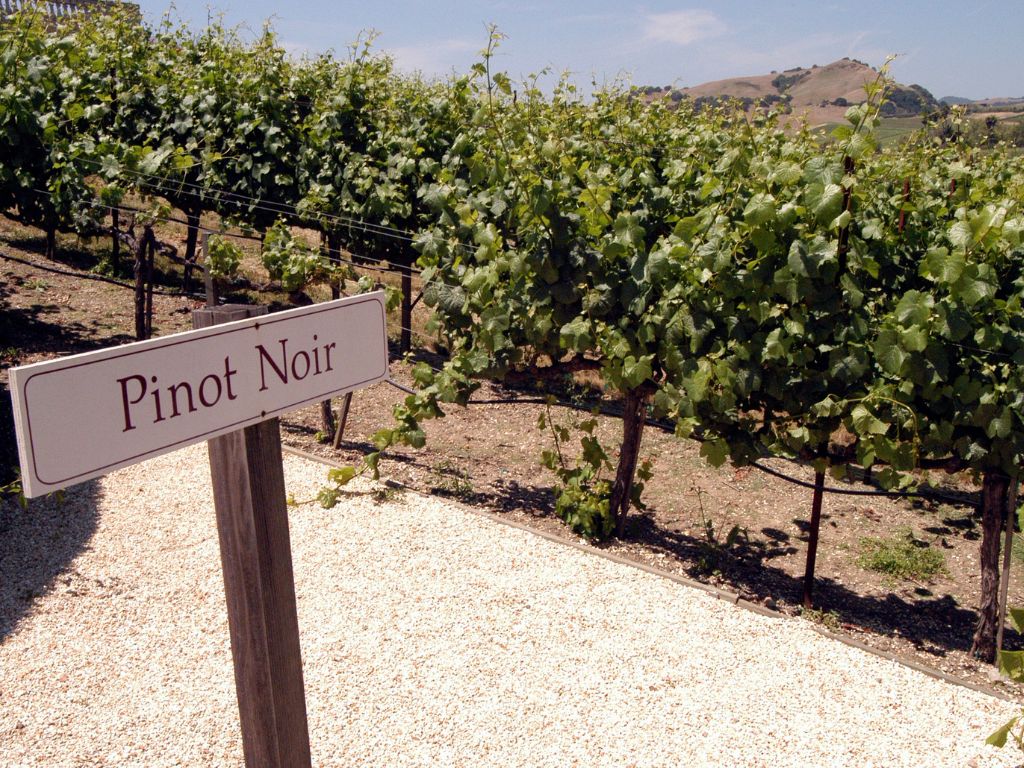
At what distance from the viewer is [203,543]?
4.79 metres

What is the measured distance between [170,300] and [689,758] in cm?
778

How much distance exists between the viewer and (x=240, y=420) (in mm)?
1733

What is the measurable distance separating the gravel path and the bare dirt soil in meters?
0.46

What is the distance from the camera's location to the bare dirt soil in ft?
15.4

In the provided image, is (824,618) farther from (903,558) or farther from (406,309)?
(406,309)

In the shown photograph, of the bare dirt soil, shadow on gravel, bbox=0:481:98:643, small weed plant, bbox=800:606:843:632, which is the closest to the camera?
shadow on gravel, bbox=0:481:98:643

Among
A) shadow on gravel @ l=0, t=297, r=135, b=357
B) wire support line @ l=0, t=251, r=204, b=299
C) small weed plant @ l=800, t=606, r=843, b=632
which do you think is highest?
wire support line @ l=0, t=251, r=204, b=299

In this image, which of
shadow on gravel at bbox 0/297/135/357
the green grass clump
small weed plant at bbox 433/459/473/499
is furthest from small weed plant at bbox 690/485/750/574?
shadow on gravel at bbox 0/297/135/357

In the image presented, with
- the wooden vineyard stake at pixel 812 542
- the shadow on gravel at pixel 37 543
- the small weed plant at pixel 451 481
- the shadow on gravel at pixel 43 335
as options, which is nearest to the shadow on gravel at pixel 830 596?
the wooden vineyard stake at pixel 812 542

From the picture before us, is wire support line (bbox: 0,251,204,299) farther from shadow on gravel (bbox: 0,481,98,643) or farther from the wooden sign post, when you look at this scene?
the wooden sign post

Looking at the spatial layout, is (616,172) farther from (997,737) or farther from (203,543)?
(997,737)

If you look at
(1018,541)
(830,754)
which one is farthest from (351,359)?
(1018,541)

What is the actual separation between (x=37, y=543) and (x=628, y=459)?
126 inches

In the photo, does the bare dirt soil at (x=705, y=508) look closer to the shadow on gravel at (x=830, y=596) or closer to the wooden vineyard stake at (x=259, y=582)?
the shadow on gravel at (x=830, y=596)
